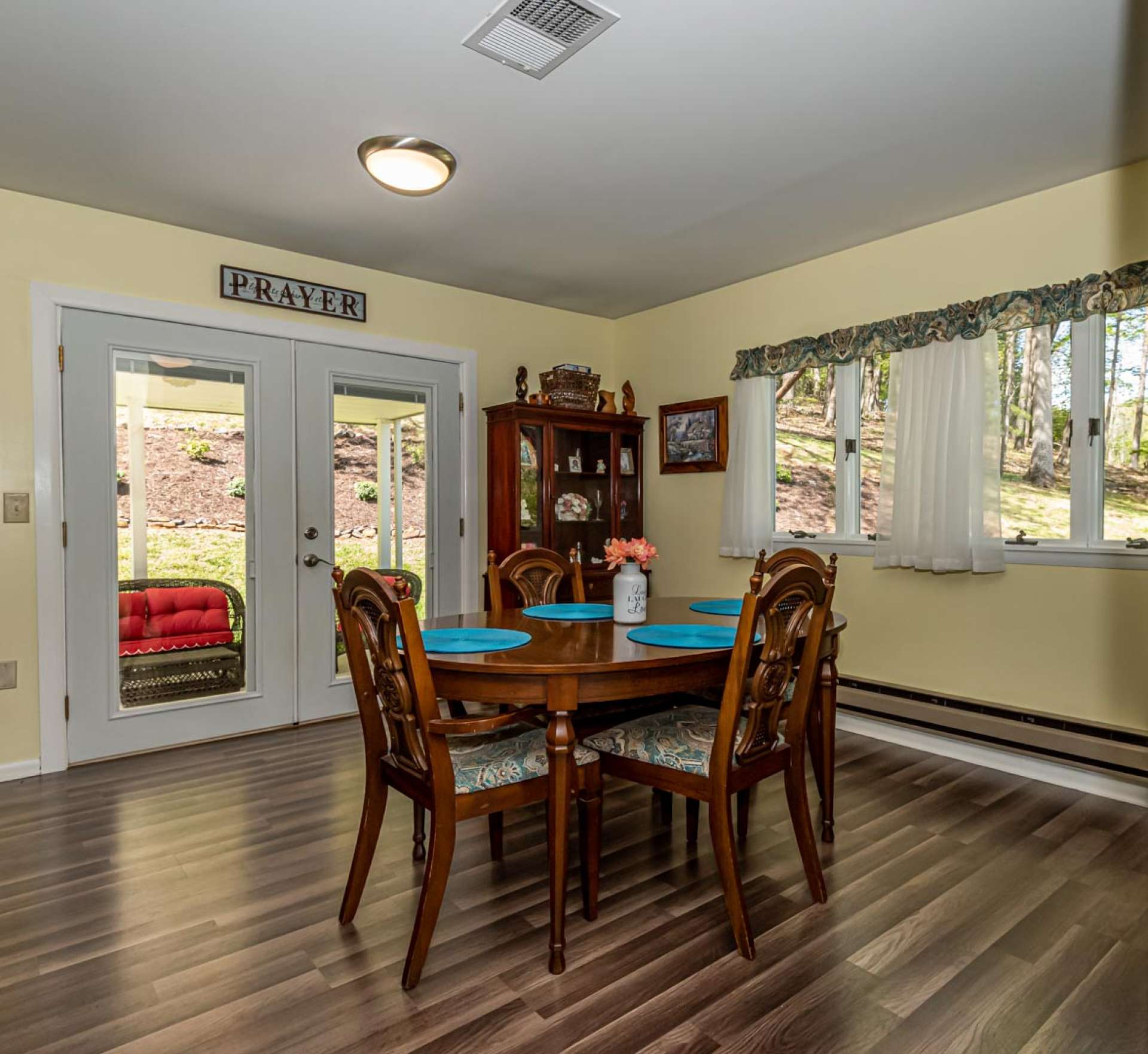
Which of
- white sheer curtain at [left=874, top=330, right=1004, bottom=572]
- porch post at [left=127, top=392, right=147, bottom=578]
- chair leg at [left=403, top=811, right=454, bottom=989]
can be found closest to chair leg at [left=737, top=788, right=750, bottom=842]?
chair leg at [left=403, top=811, right=454, bottom=989]

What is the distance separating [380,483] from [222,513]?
85 centimetres

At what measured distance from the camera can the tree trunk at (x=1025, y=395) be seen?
3326 mm

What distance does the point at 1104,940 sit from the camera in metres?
2.00

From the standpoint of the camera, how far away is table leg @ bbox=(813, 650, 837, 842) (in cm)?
257

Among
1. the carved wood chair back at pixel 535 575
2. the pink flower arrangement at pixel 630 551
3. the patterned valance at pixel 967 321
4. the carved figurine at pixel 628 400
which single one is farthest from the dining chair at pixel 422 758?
the carved figurine at pixel 628 400

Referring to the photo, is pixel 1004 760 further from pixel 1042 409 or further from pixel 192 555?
pixel 192 555

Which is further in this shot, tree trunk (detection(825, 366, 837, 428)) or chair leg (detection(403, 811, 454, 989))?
tree trunk (detection(825, 366, 837, 428))

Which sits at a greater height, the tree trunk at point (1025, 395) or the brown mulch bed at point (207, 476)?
the tree trunk at point (1025, 395)

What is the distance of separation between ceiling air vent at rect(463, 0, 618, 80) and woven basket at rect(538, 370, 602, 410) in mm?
2419

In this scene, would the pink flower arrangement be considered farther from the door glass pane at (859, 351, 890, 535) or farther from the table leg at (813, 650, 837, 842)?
the door glass pane at (859, 351, 890, 535)

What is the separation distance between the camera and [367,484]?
4.27m

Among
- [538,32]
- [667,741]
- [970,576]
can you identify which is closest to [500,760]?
[667,741]

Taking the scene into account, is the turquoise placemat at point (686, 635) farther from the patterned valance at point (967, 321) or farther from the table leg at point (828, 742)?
the patterned valance at point (967, 321)

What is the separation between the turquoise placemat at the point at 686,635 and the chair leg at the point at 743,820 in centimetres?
63
